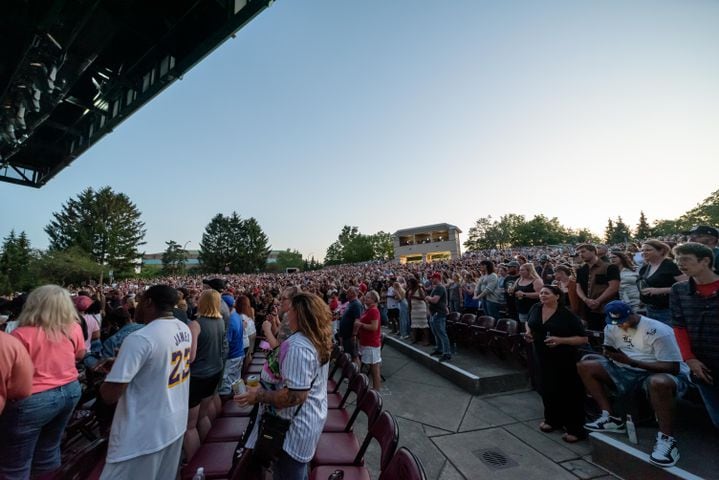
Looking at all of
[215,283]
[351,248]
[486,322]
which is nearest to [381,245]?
[351,248]

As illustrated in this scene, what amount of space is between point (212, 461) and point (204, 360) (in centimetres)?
103

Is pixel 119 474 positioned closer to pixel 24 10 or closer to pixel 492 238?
pixel 24 10

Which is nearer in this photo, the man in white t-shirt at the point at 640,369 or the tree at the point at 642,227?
the man in white t-shirt at the point at 640,369

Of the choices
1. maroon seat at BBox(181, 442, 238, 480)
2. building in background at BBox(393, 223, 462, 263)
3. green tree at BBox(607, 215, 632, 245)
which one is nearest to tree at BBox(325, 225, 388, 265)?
building in background at BBox(393, 223, 462, 263)

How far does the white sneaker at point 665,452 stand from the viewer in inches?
101

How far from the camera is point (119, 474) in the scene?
5.97 ft

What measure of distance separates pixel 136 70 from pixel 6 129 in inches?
110

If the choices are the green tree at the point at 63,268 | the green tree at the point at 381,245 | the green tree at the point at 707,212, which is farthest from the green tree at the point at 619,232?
the green tree at the point at 63,268

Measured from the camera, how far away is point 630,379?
3.21 meters

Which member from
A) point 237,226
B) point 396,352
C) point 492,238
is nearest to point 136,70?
point 396,352

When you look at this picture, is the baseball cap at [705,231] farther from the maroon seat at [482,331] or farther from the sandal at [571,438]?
the maroon seat at [482,331]

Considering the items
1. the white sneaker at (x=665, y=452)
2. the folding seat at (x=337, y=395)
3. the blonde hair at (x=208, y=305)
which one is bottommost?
the white sneaker at (x=665, y=452)

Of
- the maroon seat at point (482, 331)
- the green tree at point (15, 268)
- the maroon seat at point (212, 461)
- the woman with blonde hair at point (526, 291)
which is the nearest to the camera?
the maroon seat at point (212, 461)

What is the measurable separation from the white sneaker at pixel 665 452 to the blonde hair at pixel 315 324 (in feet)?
10.1
